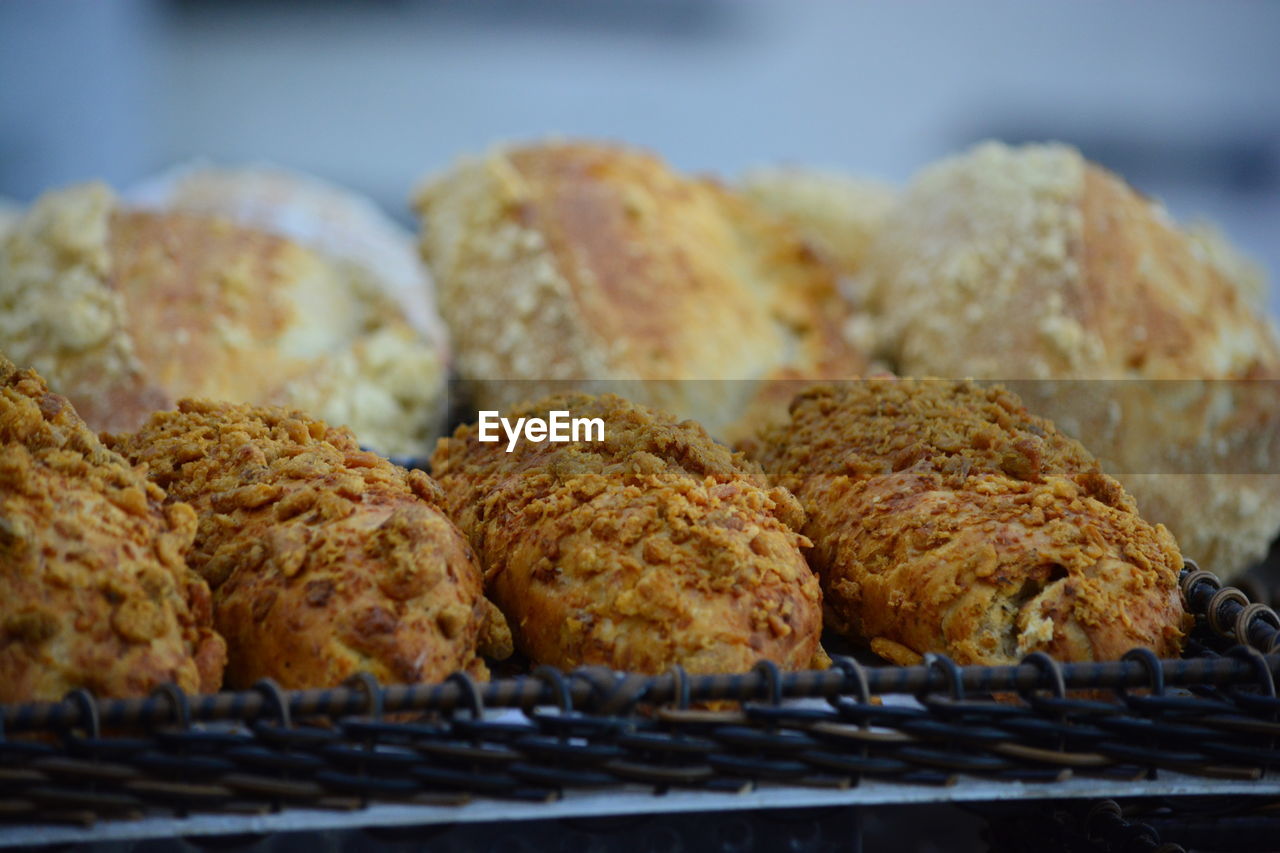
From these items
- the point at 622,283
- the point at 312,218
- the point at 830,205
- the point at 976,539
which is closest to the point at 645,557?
the point at 976,539

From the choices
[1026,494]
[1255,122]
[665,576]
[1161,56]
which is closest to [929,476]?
[1026,494]

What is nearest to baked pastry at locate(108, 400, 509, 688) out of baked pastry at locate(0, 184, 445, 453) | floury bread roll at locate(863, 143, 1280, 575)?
baked pastry at locate(0, 184, 445, 453)

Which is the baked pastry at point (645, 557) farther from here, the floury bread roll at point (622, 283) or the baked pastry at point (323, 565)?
the floury bread roll at point (622, 283)

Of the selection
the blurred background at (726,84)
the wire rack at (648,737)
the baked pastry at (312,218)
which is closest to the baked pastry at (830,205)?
the baked pastry at (312,218)

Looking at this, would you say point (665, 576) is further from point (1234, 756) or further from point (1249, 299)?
point (1249, 299)

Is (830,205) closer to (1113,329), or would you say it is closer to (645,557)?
(1113,329)
